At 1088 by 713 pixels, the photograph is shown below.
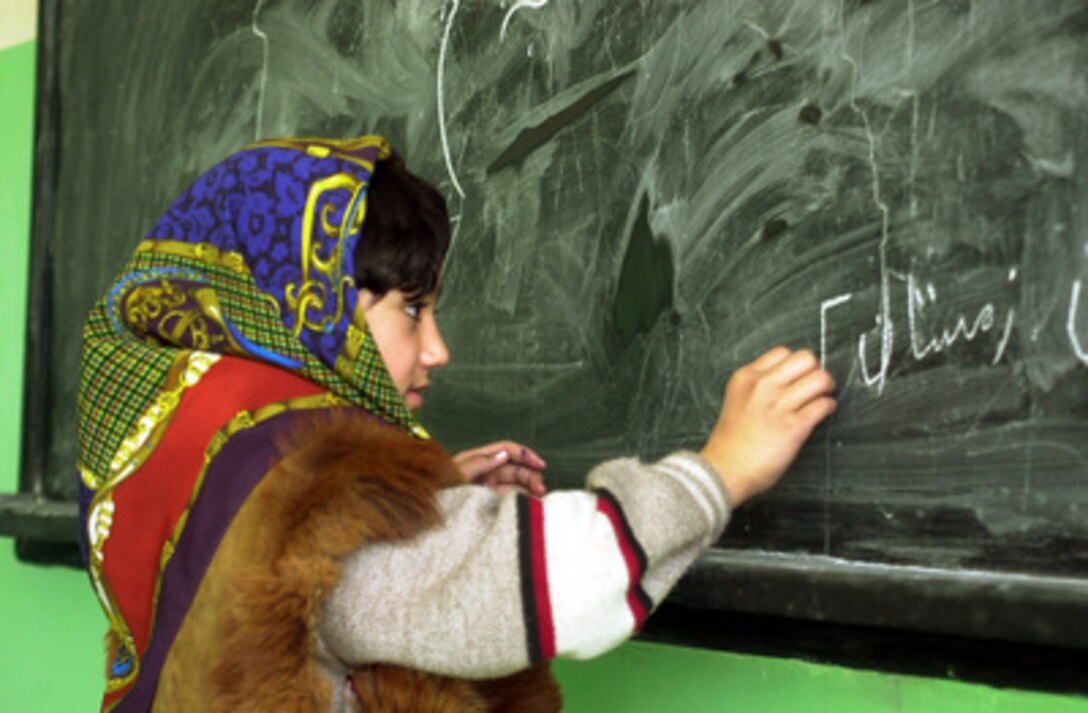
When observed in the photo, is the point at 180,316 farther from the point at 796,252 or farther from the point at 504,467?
the point at 796,252

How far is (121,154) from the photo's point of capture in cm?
224

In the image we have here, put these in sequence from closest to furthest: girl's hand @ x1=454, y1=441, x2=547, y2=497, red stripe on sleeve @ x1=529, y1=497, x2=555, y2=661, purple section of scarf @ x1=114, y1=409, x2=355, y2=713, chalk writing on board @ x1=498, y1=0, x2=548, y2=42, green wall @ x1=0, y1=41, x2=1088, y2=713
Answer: red stripe on sleeve @ x1=529, y1=497, x2=555, y2=661 → purple section of scarf @ x1=114, y1=409, x2=355, y2=713 → girl's hand @ x1=454, y1=441, x2=547, y2=497 → chalk writing on board @ x1=498, y1=0, x2=548, y2=42 → green wall @ x1=0, y1=41, x2=1088, y2=713

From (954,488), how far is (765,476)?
6.3 inches

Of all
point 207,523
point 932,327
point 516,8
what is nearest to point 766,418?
point 932,327

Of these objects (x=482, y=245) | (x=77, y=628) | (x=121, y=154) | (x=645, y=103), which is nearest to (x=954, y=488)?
(x=645, y=103)

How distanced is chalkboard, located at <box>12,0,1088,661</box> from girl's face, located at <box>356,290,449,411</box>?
0.27 meters

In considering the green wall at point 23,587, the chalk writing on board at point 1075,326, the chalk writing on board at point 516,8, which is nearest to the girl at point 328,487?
the chalk writing on board at point 1075,326

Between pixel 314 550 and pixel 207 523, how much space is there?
13cm

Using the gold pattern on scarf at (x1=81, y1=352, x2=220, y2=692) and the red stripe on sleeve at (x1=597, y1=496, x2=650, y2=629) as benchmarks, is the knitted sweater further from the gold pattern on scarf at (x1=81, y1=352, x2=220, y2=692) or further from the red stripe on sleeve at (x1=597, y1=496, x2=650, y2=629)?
the gold pattern on scarf at (x1=81, y1=352, x2=220, y2=692)

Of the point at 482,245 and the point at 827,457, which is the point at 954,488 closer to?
the point at 827,457

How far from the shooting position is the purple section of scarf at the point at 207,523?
108cm

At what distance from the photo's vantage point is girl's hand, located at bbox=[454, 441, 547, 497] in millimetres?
1376

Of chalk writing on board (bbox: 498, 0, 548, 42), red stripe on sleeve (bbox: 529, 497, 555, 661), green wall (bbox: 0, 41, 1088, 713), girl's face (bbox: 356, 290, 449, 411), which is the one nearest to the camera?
red stripe on sleeve (bbox: 529, 497, 555, 661)

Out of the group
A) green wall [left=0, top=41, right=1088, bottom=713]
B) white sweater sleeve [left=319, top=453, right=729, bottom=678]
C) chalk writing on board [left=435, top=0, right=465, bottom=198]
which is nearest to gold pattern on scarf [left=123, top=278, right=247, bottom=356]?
white sweater sleeve [left=319, top=453, right=729, bottom=678]
